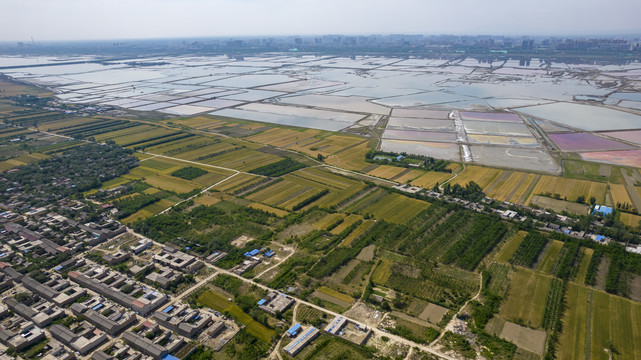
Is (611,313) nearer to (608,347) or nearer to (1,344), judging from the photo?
(608,347)

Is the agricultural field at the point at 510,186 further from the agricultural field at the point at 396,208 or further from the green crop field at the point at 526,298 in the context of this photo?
the green crop field at the point at 526,298

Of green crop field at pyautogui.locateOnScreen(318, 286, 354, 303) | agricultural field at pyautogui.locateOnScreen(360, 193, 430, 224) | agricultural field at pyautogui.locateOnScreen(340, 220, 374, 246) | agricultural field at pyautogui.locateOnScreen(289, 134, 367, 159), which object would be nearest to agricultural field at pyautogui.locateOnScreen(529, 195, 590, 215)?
agricultural field at pyautogui.locateOnScreen(360, 193, 430, 224)

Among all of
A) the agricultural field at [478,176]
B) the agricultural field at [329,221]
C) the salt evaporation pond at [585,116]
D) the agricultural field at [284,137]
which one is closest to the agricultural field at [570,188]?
the agricultural field at [478,176]

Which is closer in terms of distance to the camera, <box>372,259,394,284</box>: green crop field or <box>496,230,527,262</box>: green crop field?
<box>372,259,394,284</box>: green crop field

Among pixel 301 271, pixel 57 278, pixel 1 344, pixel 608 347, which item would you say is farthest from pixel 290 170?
pixel 608 347

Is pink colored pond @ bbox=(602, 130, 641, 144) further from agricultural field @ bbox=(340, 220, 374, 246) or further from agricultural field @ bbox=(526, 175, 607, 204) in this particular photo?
agricultural field @ bbox=(340, 220, 374, 246)

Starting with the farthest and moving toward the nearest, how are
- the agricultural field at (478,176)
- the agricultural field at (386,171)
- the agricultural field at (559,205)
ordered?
the agricultural field at (386,171) < the agricultural field at (478,176) < the agricultural field at (559,205)

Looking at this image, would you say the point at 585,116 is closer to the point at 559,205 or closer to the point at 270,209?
the point at 559,205

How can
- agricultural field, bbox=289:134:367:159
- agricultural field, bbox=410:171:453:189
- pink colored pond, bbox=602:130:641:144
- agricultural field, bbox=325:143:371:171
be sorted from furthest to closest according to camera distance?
pink colored pond, bbox=602:130:641:144
agricultural field, bbox=289:134:367:159
agricultural field, bbox=325:143:371:171
agricultural field, bbox=410:171:453:189
